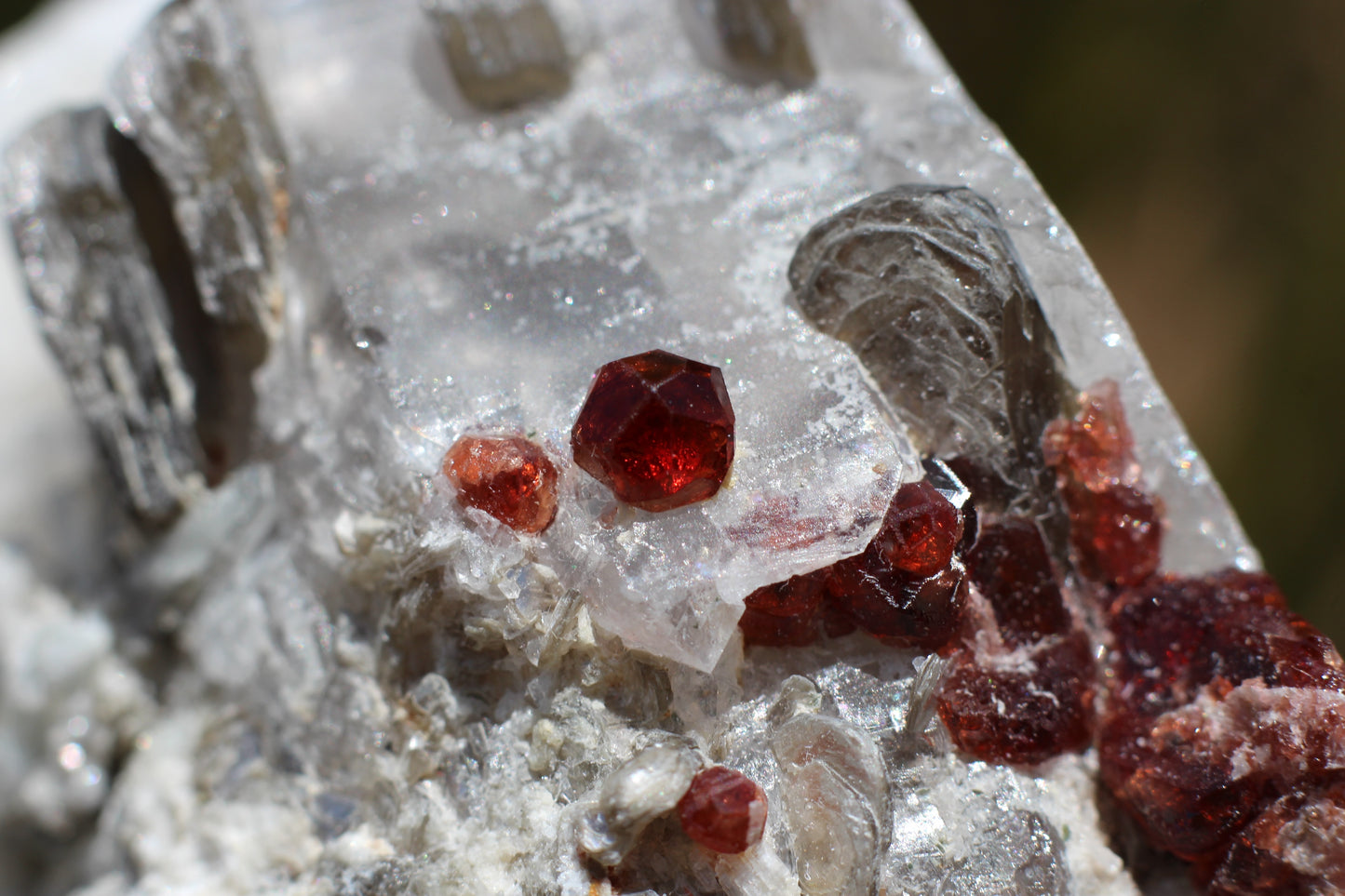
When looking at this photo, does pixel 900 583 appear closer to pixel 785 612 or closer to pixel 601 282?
pixel 785 612

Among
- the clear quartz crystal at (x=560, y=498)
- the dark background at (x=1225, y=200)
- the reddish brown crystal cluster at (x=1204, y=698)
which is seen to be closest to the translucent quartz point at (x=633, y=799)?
the clear quartz crystal at (x=560, y=498)

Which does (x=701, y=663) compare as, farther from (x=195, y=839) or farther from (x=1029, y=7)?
(x=1029, y=7)

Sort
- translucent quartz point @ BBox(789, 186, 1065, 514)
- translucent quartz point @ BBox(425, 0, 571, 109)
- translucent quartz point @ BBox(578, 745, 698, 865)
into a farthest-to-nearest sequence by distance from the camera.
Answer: translucent quartz point @ BBox(425, 0, 571, 109) → translucent quartz point @ BBox(789, 186, 1065, 514) → translucent quartz point @ BBox(578, 745, 698, 865)

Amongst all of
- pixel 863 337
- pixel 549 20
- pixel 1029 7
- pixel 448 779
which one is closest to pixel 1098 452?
pixel 863 337

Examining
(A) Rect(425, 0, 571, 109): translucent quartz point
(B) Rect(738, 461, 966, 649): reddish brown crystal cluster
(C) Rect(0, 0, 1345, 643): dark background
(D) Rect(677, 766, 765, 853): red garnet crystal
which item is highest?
(A) Rect(425, 0, 571, 109): translucent quartz point

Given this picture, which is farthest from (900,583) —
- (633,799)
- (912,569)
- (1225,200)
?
(1225,200)

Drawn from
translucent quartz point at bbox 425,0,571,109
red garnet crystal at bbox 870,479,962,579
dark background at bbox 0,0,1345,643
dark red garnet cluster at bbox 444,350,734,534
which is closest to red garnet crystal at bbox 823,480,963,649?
red garnet crystal at bbox 870,479,962,579

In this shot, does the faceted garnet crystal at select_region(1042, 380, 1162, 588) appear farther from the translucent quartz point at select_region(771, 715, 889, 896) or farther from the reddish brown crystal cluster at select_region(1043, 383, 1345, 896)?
the translucent quartz point at select_region(771, 715, 889, 896)
